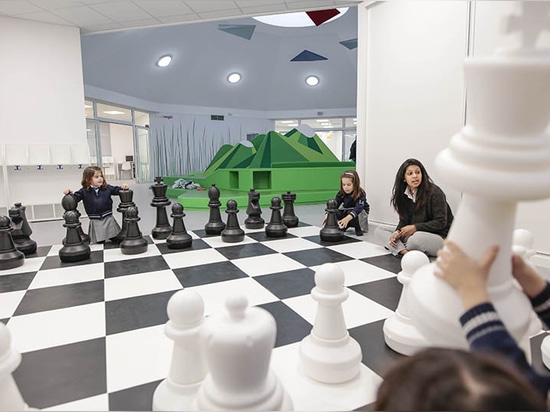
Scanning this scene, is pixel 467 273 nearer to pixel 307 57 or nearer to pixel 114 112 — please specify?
pixel 307 57

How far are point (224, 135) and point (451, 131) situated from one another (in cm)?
853

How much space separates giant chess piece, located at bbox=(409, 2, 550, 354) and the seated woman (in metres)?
1.50

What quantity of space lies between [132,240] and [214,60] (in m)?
7.13

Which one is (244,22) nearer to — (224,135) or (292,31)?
(292,31)

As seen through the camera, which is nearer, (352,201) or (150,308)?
(150,308)

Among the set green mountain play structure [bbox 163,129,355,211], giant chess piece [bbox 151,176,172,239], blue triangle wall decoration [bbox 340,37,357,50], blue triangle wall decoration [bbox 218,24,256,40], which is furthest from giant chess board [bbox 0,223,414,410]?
blue triangle wall decoration [bbox 340,37,357,50]

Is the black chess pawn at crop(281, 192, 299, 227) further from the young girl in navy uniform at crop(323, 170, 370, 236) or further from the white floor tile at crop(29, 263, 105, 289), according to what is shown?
the white floor tile at crop(29, 263, 105, 289)

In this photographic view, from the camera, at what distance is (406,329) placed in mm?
1096

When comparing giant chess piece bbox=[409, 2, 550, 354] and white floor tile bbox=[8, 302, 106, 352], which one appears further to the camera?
white floor tile bbox=[8, 302, 106, 352]

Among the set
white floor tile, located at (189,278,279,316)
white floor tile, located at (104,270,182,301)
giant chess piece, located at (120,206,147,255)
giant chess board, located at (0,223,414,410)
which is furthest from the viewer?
giant chess piece, located at (120,206,147,255)

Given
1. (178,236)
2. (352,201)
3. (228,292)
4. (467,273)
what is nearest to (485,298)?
(467,273)

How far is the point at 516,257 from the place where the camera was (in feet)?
1.97

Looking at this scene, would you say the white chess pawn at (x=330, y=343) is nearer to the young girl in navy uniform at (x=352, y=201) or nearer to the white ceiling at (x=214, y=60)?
the young girl in navy uniform at (x=352, y=201)

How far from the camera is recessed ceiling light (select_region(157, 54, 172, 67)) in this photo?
25.3 ft
